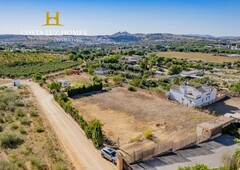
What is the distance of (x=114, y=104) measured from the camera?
1510 inches

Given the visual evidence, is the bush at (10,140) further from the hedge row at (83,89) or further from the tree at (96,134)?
the hedge row at (83,89)

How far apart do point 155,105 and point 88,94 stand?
44.7ft

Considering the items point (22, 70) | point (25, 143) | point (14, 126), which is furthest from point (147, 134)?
point (22, 70)

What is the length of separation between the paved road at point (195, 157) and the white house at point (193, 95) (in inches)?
627

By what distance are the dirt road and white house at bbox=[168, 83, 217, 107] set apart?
1953 centimetres

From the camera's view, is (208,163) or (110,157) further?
(110,157)

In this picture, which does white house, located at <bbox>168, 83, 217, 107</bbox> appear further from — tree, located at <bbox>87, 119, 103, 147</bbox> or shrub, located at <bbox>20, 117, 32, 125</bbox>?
shrub, located at <bbox>20, 117, 32, 125</bbox>

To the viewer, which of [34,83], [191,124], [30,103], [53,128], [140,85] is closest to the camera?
[53,128]

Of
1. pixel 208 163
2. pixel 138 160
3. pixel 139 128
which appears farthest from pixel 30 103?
pixel 208 163

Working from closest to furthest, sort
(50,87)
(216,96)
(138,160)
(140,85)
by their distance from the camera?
(138,160)
(216,96)
(50,87)
(140,85)

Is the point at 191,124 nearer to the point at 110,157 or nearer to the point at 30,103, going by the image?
the point at 110,157

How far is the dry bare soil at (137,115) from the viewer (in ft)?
89.2

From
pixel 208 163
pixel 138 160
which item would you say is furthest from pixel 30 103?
pixel 208 163

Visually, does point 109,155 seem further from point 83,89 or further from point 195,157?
point 83,89
